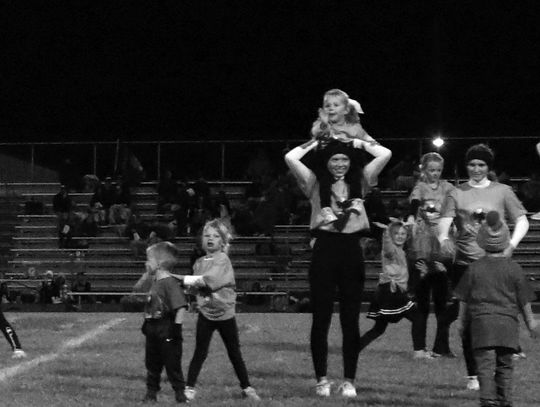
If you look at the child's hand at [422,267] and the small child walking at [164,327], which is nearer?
the small child walking at [164,327]

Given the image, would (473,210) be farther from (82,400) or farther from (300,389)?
(82,400)

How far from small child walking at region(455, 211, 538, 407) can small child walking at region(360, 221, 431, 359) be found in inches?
152

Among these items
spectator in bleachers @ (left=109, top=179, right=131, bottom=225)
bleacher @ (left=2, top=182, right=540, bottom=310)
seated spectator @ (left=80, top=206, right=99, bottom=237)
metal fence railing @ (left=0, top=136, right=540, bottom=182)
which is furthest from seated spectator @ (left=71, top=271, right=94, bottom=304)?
metal fence railing @ (left=0, top=136, right=540, bottom=182)

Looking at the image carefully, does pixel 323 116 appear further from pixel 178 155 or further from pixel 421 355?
pixel 178 155

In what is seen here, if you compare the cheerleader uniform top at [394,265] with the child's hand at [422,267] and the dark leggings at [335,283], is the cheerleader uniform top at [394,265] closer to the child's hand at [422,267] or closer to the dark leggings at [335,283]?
the child's hand at [422,267]

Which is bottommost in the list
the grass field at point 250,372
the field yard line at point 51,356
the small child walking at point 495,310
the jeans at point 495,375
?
the field yard line at point 51,356

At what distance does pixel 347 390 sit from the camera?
27.2 ft

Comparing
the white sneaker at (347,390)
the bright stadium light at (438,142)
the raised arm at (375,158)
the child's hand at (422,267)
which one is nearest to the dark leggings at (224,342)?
the white sneaker at (347,390)

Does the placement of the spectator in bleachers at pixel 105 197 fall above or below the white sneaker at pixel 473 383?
above

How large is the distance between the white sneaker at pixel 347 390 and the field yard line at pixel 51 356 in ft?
10.1

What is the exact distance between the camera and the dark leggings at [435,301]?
11.4 m

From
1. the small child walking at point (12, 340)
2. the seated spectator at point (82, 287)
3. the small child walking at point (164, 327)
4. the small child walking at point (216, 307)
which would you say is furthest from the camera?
the seated spectator at point (82, 287)

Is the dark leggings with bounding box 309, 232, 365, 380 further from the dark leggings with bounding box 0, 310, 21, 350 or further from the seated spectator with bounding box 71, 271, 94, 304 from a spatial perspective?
the seated spectator with bounding box 71, 271, 94, 304

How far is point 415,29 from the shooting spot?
32.1 meters
